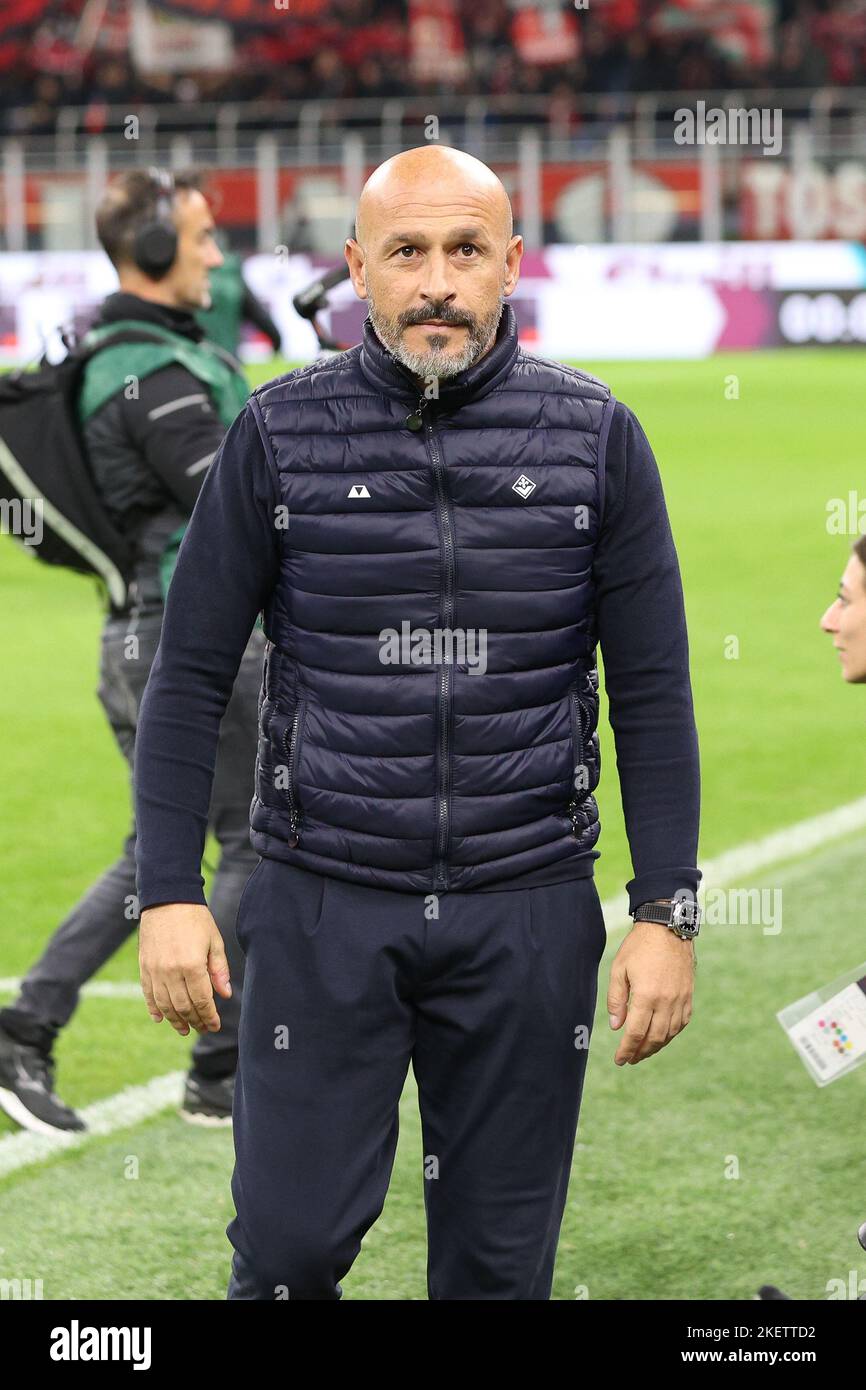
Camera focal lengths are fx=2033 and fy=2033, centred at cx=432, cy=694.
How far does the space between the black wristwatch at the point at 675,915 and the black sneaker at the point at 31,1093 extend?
2.28 m

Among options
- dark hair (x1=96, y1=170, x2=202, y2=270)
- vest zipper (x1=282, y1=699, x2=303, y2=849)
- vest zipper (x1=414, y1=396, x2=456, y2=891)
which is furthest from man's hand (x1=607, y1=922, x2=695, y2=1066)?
dark hair (x1=96, y1=170, x2=202, y2=270)

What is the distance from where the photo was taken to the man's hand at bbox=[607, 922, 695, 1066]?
9.34 feet

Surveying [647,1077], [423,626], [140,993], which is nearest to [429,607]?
[423,626]

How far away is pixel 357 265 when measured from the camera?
2869 millimetres

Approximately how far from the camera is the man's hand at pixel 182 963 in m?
2.81

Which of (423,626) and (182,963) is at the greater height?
(423,626)

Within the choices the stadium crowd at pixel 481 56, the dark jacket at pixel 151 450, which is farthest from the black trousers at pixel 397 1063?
the stadium crowd at pixel 481 56

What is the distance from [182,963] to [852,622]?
1.27 meters

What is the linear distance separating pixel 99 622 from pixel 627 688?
29.8 feet

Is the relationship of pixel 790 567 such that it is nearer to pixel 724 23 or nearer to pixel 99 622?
pixel 99 622

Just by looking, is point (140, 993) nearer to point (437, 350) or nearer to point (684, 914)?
point (684, 914)

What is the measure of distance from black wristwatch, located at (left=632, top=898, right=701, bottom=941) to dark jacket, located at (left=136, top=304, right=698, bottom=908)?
0.03 metres

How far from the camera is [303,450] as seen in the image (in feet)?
9.24

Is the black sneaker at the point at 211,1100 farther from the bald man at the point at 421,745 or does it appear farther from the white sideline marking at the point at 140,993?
the bald man at the point at 421,745
